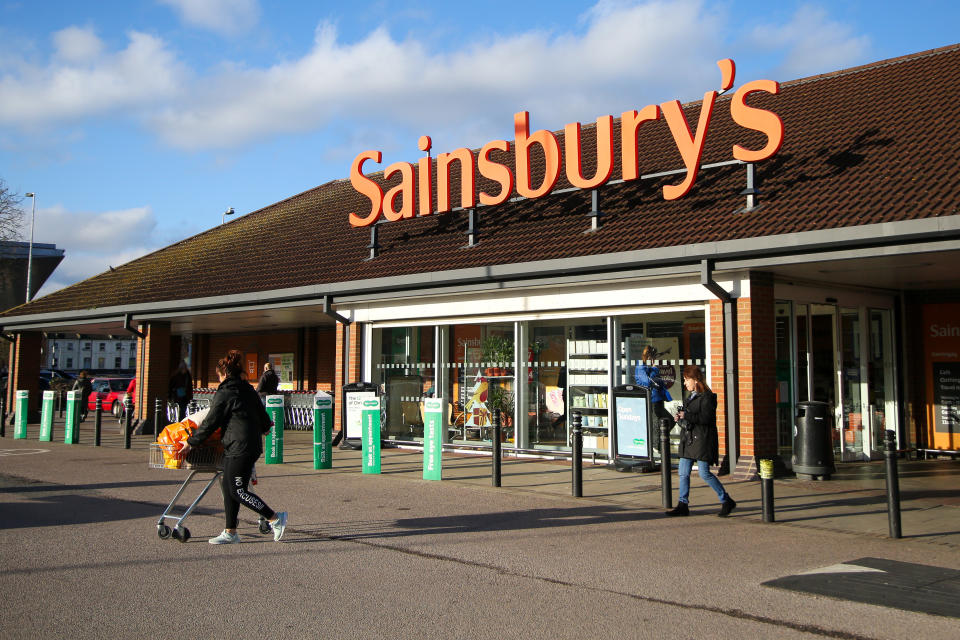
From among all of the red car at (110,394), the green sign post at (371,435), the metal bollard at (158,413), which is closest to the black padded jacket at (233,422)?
the green sign post at (371,435)

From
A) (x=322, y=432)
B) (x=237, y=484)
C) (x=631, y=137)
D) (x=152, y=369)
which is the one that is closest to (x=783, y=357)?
(x=631, y=137)

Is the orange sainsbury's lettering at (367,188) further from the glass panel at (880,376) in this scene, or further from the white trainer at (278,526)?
the white trainer at (278,526)

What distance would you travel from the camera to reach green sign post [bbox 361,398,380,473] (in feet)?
42.7

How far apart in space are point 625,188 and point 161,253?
52.4 feet

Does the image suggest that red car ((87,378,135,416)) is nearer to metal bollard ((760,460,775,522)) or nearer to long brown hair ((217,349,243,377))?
long brown hair ((217,349,243,377))

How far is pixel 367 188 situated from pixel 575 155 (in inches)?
205

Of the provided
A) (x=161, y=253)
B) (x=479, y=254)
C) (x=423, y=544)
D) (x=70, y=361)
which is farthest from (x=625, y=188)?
(x=70, y=361)

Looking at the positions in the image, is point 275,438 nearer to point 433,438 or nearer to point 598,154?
point 433,438

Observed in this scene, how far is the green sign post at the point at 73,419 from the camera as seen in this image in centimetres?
1917

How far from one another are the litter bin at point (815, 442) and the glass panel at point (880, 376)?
3.37m

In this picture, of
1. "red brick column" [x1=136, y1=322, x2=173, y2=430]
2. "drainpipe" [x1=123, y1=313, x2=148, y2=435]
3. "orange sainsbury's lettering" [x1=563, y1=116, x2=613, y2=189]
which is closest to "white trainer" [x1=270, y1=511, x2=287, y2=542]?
"orange sainsbury's lettering" [x1=563, y1=116, x2=613, y2=189]

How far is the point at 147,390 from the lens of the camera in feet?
72.8

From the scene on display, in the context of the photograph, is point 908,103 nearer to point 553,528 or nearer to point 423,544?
point 553,528

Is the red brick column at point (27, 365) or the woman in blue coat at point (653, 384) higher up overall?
the red brick column at point (27, 365)
